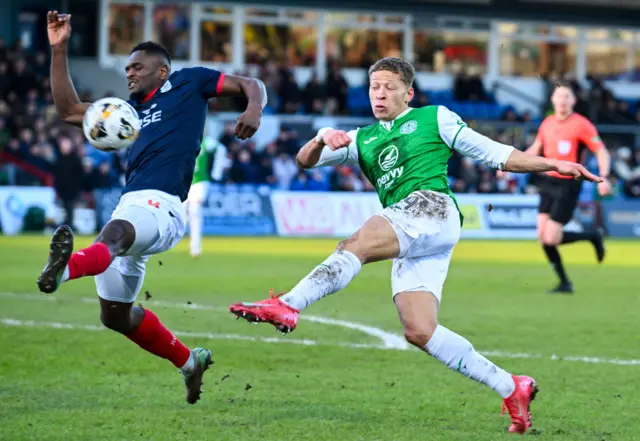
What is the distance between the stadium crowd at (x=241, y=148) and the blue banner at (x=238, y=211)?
51.3 inches

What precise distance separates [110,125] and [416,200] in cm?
176

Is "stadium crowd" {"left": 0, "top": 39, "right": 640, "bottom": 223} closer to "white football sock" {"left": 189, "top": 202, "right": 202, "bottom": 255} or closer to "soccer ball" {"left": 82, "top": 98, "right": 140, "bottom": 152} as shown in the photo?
"white football sock" {"left": 189, "top": 202, "right": 202, "bottom": 255}

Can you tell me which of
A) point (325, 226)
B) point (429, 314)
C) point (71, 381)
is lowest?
point (325, 226)

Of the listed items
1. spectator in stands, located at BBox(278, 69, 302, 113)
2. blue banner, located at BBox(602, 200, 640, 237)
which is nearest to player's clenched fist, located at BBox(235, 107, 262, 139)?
blue banner, located at BBox(602, 200, 640, 237)

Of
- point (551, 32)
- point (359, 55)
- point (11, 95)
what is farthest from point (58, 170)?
point (551, 32)

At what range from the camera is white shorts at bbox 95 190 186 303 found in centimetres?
658

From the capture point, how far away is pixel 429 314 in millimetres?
6660

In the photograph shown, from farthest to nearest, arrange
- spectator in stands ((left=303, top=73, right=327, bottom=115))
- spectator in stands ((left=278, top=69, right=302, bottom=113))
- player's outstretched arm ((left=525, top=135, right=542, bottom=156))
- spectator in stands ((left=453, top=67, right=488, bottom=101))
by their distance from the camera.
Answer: spectator in stands ((left=453, top=67, right=488, bottom=101))
spectator in stands ((left=303, top=73, right=327, bottom=115))
spectator in stands ((left=278, top=69, right=302, bottom=113))
player's outstretched arm ((left=525, top=135, right=542, bottom=156))

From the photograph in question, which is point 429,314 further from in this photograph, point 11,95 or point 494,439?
point 11,95

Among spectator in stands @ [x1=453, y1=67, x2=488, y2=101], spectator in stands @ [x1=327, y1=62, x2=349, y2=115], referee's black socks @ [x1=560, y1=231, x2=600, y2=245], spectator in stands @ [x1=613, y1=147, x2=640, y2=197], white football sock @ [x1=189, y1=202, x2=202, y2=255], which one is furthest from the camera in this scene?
spectator in stands @ [x1=453, y1=67, x2=488, y2=101]

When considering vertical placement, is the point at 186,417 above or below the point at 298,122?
above

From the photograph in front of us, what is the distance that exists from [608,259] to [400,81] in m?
16.5

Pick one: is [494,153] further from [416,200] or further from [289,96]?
[289,96]

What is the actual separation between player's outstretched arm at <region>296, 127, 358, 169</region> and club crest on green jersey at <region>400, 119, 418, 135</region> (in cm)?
30
